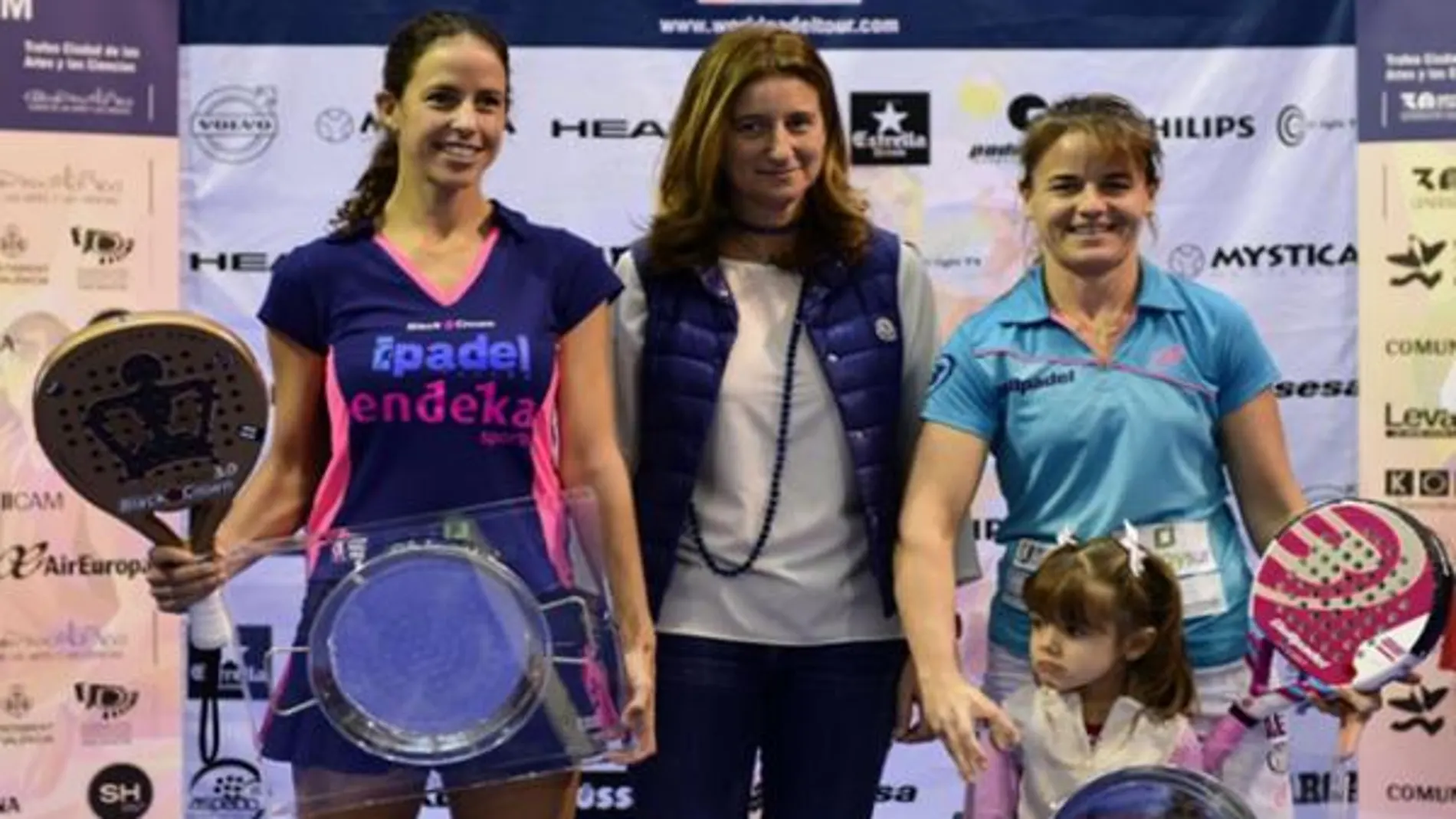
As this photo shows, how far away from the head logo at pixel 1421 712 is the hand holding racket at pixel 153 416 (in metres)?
2.85

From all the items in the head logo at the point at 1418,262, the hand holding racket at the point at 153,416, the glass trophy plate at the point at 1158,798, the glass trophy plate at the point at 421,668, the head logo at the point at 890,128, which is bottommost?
the glass trophy plate at the point at 1158,798

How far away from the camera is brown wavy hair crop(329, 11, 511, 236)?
8.86 ft

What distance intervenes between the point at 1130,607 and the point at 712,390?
0.64 metres

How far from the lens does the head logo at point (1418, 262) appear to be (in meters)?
4.41

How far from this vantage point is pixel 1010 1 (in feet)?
14.6

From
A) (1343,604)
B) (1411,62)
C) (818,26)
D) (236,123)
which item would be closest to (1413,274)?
(1411,62)

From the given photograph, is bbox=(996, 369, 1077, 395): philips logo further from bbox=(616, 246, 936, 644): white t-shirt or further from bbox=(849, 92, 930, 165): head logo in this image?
bbox=(849, 92, 930, 165): head logo

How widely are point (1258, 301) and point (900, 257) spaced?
1.74 metres

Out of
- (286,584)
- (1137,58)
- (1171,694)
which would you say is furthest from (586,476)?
(1137,58)

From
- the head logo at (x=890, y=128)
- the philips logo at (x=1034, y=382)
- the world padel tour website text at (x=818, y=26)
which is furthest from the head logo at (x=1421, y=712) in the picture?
the philips logo at (x=1034, y=382)

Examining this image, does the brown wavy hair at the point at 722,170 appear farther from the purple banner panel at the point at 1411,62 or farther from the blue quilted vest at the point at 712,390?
the purple banner panel at the point at 1411,62

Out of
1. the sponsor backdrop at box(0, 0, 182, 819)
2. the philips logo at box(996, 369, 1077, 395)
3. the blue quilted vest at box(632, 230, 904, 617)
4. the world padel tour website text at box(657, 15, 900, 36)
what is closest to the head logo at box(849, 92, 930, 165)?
the world padel tour website text at box(657, 15, 900, 36)

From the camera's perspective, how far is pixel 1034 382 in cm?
274

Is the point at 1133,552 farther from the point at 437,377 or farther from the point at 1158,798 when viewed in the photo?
the point at 437,377
